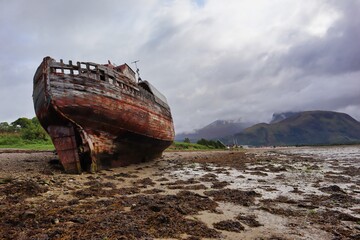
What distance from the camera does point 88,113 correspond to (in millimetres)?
13367

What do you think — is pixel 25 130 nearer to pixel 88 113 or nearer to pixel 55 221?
pixel 88 113

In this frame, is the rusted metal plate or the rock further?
the rusted metal plate

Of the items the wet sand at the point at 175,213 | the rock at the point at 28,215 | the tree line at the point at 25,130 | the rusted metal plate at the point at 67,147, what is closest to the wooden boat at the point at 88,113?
the rusted metal plate at the point at 67,147

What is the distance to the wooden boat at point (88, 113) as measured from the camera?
12672 mm

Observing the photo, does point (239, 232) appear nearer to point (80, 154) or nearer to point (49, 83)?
→ point (80, 154)

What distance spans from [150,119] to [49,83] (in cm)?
734

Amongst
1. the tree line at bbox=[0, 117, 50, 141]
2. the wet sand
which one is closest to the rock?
the wet sand

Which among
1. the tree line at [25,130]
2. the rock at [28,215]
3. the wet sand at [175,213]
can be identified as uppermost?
the tree line at [25,130]

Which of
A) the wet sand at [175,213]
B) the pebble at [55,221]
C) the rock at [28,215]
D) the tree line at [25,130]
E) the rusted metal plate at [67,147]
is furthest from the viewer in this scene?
the tree line at [25,130]

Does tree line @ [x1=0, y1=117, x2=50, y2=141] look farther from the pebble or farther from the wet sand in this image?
the pebble

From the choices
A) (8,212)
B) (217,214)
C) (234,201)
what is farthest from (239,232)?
(8,212)

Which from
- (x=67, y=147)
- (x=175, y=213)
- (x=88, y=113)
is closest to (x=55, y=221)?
(x=175, y=213)

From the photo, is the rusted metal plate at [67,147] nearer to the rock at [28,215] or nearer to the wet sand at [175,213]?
the wet sand at [175,213]

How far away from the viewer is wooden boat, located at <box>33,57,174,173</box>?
12672 millimetres
